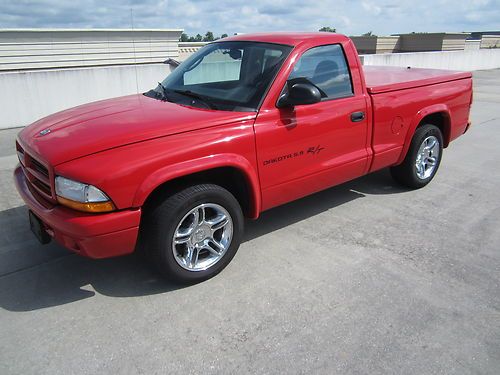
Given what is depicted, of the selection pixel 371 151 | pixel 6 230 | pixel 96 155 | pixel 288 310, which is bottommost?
pixel 288 310

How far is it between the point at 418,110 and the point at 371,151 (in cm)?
88

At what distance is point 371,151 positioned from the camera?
4289 millimetres

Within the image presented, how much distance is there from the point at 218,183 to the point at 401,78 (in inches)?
108

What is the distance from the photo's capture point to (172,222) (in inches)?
116

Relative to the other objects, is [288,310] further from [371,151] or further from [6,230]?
[6,230]

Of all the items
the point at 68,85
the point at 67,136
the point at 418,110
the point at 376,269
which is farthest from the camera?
the point at 68,85

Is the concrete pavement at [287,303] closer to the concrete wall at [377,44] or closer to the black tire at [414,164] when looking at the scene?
the black tire at [414,164]

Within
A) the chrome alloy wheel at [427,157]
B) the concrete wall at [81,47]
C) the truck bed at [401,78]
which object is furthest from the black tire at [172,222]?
the concrete wall at [81,47]

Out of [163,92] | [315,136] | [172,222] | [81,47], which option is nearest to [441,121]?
[315,136]

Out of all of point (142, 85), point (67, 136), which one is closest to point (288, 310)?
point (67, 136)

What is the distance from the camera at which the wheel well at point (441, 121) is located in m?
5.06

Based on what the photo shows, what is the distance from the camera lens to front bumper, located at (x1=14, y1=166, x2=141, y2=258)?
8.83 feet

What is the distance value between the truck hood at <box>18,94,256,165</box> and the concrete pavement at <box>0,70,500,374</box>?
1.06 meters

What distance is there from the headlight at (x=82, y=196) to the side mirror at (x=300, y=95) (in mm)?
1540
